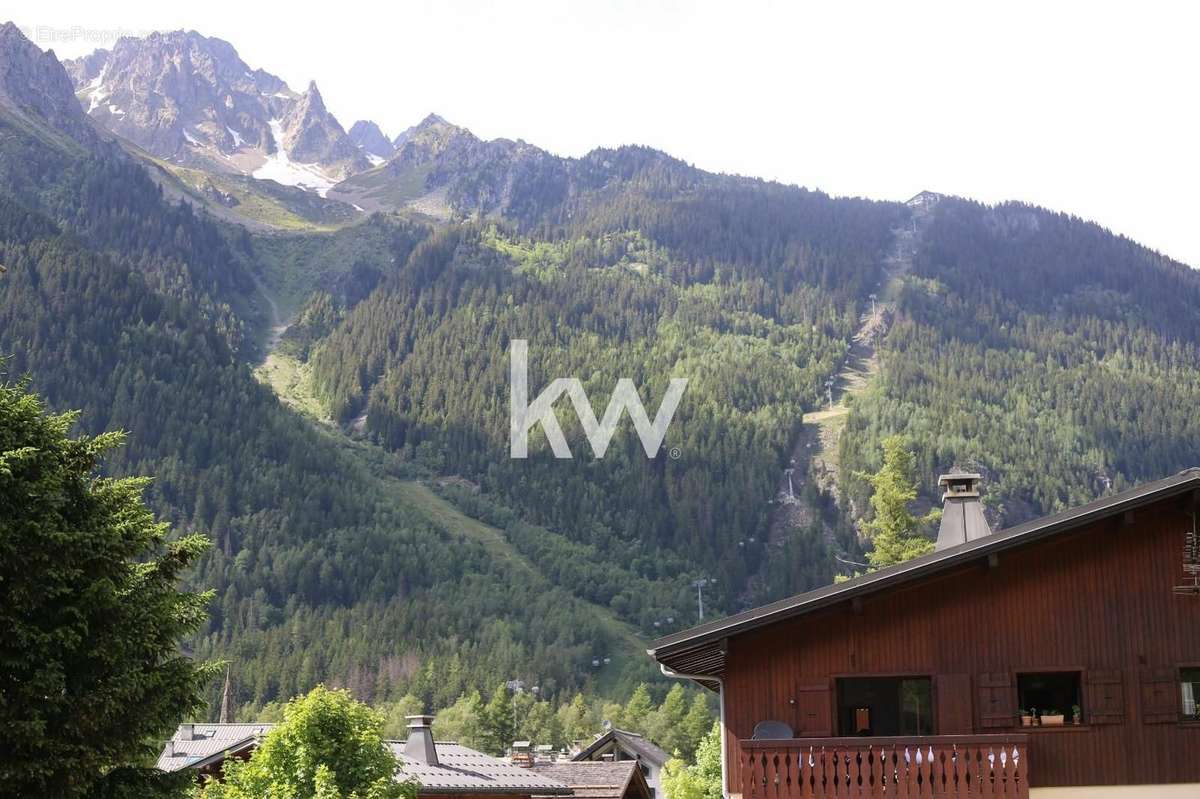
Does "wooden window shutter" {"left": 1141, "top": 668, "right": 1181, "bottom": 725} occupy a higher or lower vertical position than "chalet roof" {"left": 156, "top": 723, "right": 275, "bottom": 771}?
higher

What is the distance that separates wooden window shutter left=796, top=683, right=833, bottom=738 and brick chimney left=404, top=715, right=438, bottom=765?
2530cm

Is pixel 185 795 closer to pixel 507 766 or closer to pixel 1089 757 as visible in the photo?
pixel 1089 757

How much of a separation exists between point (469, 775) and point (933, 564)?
2738 cm

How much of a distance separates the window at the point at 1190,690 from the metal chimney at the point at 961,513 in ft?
46.2

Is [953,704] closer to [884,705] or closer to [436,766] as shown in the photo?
[884,705]

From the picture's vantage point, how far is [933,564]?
25109mm

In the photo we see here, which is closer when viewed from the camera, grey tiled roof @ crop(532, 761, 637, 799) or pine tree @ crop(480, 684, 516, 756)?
grey tiled roof @ crop(532, 761, 637, 799)


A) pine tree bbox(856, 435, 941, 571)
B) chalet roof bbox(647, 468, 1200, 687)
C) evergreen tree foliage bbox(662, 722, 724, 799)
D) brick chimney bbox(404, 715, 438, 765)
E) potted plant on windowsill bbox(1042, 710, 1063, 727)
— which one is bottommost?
evergreen tree foliage bbox(662, 722, 724, 799)

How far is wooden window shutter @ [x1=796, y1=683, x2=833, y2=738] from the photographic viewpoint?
2525 centimetres

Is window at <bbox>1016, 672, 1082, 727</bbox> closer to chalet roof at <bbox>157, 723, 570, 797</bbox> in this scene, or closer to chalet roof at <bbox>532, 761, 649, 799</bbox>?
chalet roof at <bbox>157, 723, 570, 797</bbox>

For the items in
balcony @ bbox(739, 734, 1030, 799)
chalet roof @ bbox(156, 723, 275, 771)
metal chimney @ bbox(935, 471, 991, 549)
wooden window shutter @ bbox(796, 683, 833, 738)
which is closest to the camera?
balcony @ bbox(739, 734, 1030, 799)

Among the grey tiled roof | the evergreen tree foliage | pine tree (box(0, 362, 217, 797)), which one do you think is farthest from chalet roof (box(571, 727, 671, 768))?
pine tree (box(0, 362, 217, 797))

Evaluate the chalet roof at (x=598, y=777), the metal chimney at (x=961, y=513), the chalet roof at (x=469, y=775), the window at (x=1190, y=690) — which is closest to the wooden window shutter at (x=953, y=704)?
the window at (x=1190, y=690)

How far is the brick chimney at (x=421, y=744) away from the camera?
49.4m
